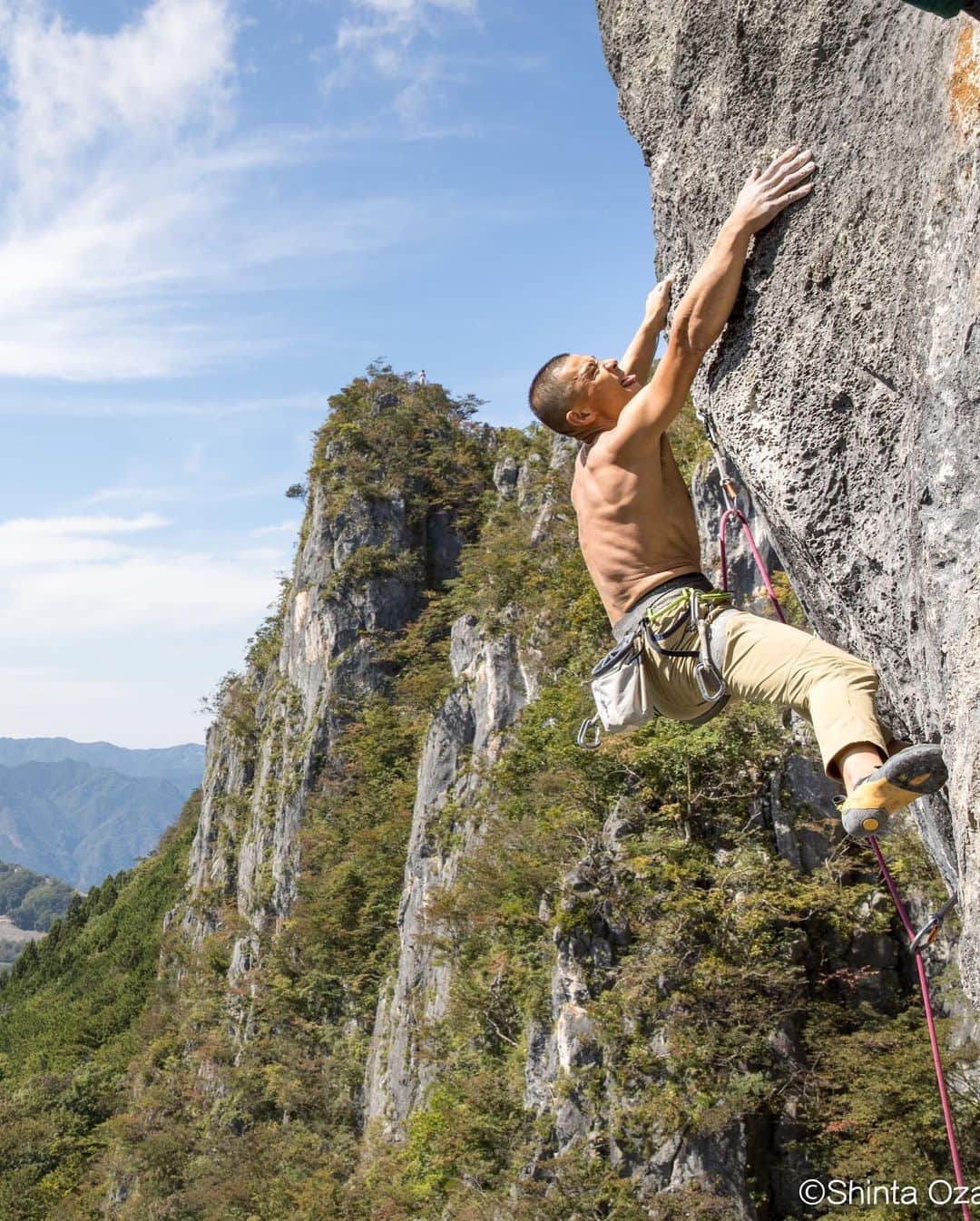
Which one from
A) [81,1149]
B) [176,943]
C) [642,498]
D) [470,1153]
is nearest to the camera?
[642,498]

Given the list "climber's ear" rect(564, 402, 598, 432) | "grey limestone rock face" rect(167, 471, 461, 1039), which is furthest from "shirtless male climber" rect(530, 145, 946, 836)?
"grey limestone rock face" rect(167, 471, 461, 1039)

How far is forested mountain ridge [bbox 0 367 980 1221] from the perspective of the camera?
1129 centimetres

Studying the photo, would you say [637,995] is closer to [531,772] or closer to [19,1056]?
[531,772]

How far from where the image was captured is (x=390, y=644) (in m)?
33.7

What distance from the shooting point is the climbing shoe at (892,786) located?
2.62 metres

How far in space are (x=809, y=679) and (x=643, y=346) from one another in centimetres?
172

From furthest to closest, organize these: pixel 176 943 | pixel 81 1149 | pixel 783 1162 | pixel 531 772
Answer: pixel 176 943 → pixel 81 1149 → pixel 531 772 → pixel 783 1162

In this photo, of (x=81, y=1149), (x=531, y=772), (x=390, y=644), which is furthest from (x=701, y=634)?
(x=81, y=1149)

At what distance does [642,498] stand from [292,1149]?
21854 mm

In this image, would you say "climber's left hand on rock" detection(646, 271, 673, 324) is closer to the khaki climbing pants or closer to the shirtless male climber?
the shirtless male climber

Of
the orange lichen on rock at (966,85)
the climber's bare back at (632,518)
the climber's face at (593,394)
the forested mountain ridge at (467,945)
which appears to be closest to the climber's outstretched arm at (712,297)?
the climber's bare back at (632,518)

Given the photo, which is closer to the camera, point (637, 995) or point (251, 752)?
point (637, 995)

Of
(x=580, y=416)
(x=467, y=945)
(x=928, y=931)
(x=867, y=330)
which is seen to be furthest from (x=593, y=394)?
(x=467, y=945)

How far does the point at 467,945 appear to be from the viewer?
690 inches
